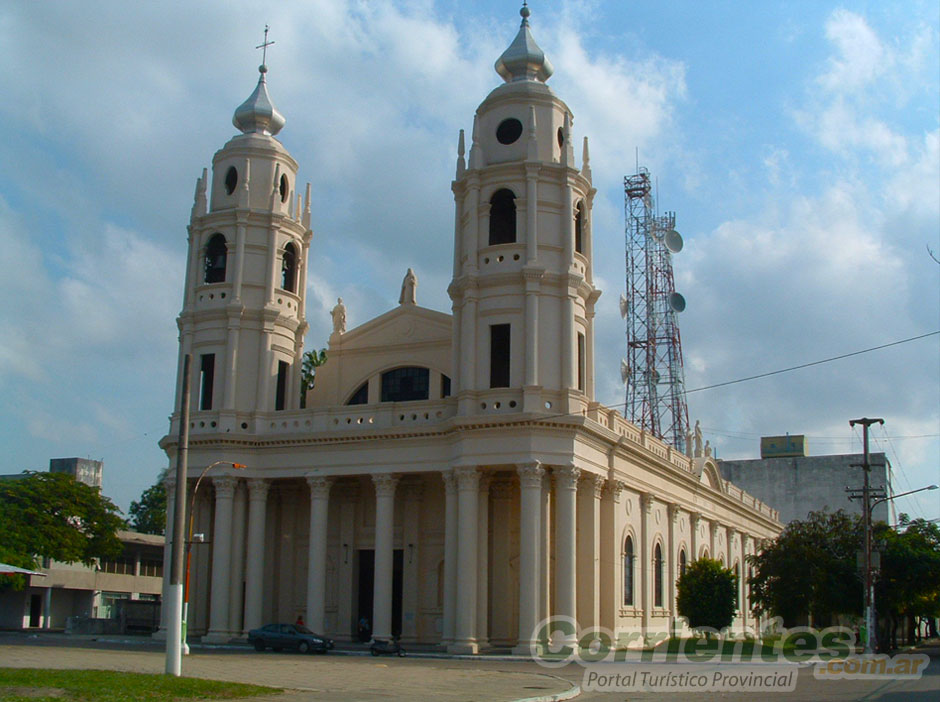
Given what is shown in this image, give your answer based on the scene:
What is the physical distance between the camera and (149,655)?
112 ft

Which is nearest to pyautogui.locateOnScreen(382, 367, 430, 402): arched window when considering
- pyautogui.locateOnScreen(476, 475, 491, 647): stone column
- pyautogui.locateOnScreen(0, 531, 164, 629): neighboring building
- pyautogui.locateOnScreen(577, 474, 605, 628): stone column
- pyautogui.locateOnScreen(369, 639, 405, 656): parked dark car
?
pyautogui.locateOnScreen(476, 475, 491, 647): stone column

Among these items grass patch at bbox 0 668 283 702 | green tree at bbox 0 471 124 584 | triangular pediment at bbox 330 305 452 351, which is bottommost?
grass patch at bbox 0 668 283 702

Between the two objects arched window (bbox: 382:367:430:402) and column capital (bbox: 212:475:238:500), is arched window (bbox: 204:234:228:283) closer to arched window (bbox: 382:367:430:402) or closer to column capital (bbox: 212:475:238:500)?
arched window (bbox: 382:367:430:402)

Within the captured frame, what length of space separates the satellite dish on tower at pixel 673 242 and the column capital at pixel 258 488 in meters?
32.7

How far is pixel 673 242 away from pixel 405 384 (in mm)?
26288

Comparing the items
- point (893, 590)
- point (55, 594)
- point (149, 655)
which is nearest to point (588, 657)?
point (149, 655)

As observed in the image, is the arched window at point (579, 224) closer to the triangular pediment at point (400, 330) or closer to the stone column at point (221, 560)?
the triangular pediment at point (400, 330)

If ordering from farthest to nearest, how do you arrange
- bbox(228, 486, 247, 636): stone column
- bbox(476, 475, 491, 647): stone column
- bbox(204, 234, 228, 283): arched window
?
1. bbox(204, 234, 228, 283): arched window
2. bbox(228, 486, 247, 636): stone column
3. bbox(476, 475, 491, 647): stone column

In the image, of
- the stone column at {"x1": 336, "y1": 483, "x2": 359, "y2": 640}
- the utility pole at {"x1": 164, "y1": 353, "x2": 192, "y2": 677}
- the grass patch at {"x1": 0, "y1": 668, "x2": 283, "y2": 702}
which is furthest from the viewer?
the stone column at {"x1": 336, "y1": 483, "x2": 359, "y2": 640}

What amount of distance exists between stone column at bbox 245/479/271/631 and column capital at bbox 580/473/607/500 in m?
13.6

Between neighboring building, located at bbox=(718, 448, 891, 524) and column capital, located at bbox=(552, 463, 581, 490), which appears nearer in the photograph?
column capital, located at bbox=(552, 463, 581, 490)

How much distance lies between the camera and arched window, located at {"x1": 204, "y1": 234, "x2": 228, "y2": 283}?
159 feet

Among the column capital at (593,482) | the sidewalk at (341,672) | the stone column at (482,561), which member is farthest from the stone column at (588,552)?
the sidewalk at (341,672)

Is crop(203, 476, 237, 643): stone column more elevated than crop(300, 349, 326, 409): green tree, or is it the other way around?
crop(300, 349, 326, 409): green tree
